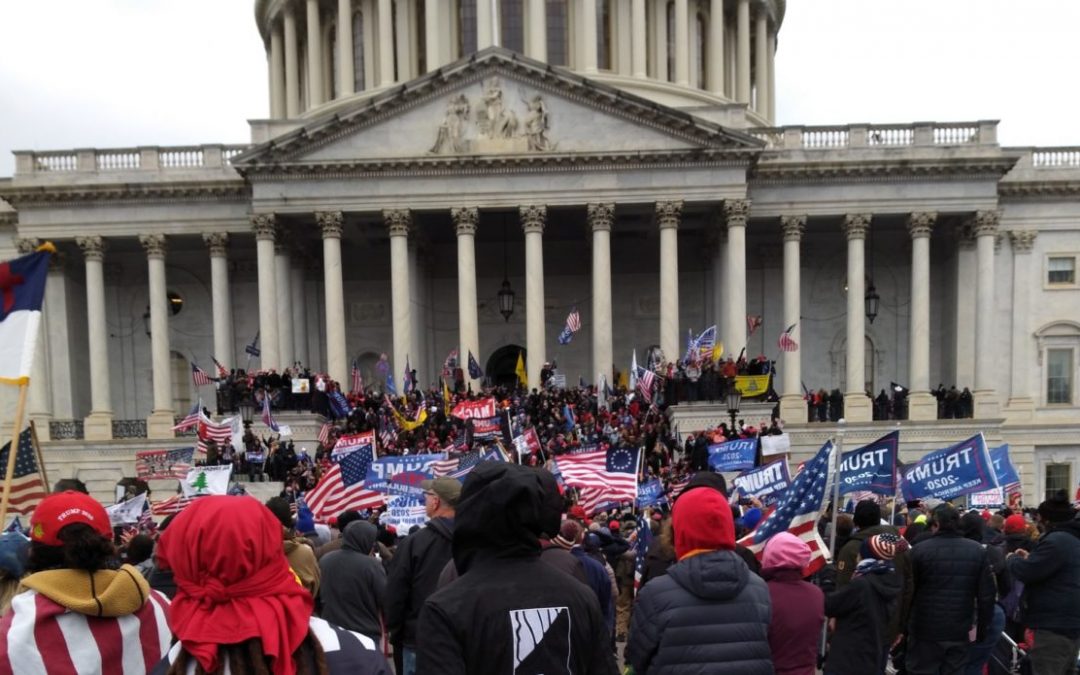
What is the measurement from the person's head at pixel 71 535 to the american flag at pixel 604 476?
10.5 m

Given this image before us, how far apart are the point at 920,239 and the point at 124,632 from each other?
35.1m

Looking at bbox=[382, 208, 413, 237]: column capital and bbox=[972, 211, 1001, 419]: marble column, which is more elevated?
bbox=[382, 208, 413, 237]: column capital

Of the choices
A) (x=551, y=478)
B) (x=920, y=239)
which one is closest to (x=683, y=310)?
(x=920, y=239)

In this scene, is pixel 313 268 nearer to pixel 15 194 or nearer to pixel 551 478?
pixel 15 194

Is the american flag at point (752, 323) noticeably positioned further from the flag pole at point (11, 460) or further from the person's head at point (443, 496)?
the flag pole at point (11, 460)

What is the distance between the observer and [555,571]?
345 cm

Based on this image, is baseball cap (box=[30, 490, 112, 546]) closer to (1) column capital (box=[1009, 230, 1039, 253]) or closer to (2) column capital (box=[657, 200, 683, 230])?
(2) column capital (box=[657, 200, 683, 230])

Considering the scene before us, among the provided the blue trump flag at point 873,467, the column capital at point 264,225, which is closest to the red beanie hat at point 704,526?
the blue trump flag at point 873,467

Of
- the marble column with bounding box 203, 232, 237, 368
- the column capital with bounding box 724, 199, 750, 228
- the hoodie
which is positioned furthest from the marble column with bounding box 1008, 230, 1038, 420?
the hoodie

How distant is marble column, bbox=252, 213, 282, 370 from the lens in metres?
33.3

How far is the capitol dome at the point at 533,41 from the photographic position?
43281mm

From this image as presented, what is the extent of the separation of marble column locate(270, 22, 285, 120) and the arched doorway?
2157 centimetres

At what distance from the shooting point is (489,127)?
33156 mm

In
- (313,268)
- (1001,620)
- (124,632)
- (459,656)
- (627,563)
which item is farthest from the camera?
(313,268)
